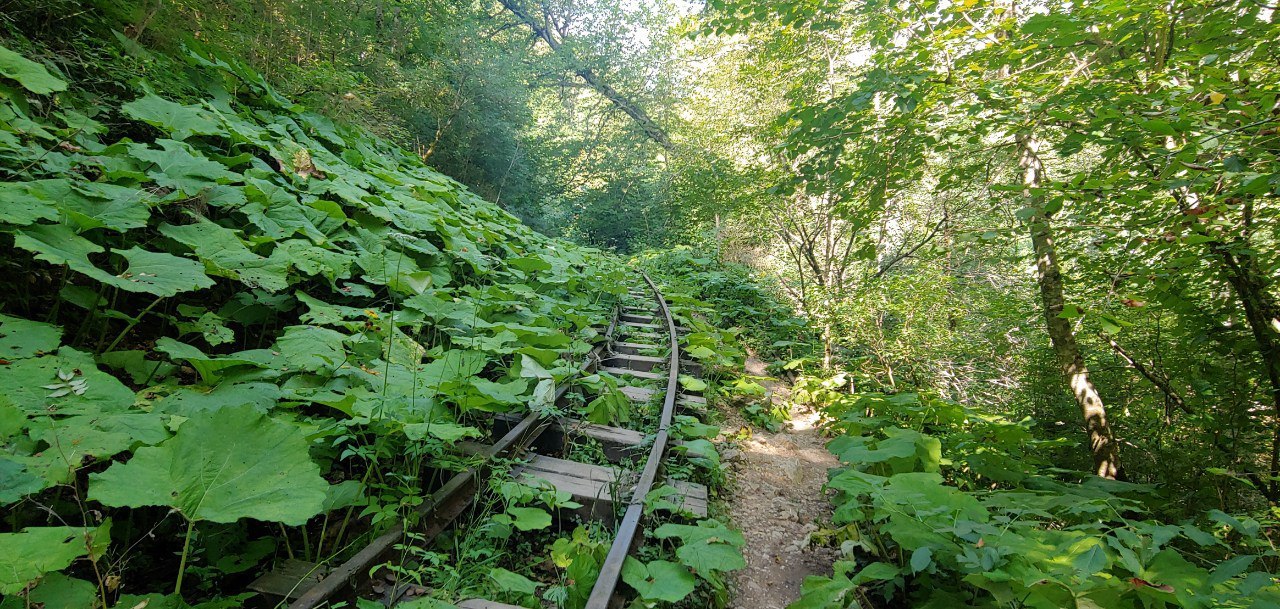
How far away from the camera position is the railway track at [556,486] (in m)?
1.95

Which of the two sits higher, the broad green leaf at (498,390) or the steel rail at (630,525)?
the broad green leaf at (498,390)

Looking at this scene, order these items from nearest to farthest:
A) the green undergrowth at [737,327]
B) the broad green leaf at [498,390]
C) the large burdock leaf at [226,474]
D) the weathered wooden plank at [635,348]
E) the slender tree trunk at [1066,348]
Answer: the large burdock leaf at [226,474]
the broad green leaf at [498,390]
the slender tree trunk at [1066,348]
the green undergrowth at [737,327]
the weathered wooden plank at [635,348]

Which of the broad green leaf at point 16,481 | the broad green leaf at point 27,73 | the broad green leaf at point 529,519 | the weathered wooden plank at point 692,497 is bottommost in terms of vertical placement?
the broad green leaf at point 529,519

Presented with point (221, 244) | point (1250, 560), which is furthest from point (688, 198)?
point (1250, 560)

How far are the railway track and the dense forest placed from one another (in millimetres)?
48

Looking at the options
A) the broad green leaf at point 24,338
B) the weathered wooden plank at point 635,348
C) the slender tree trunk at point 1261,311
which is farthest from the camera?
the weathered wooden plank at point 635,348

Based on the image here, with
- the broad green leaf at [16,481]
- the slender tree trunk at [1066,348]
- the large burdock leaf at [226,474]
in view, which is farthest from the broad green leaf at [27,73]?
the slender tree trunk at [1066,348]

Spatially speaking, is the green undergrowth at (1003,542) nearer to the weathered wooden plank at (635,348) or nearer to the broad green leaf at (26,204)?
the weathered wooden plank at (635,348)

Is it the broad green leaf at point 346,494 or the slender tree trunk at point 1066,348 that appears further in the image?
the slender tree trunk at point 1066,348

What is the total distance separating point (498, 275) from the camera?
6.07 m

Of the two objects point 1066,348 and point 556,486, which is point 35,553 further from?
point 1066,348

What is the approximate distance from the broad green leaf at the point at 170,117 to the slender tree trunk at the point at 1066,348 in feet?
21.9

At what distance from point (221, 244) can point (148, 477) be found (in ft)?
6.38

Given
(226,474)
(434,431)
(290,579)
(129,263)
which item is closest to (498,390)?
(434,431)
